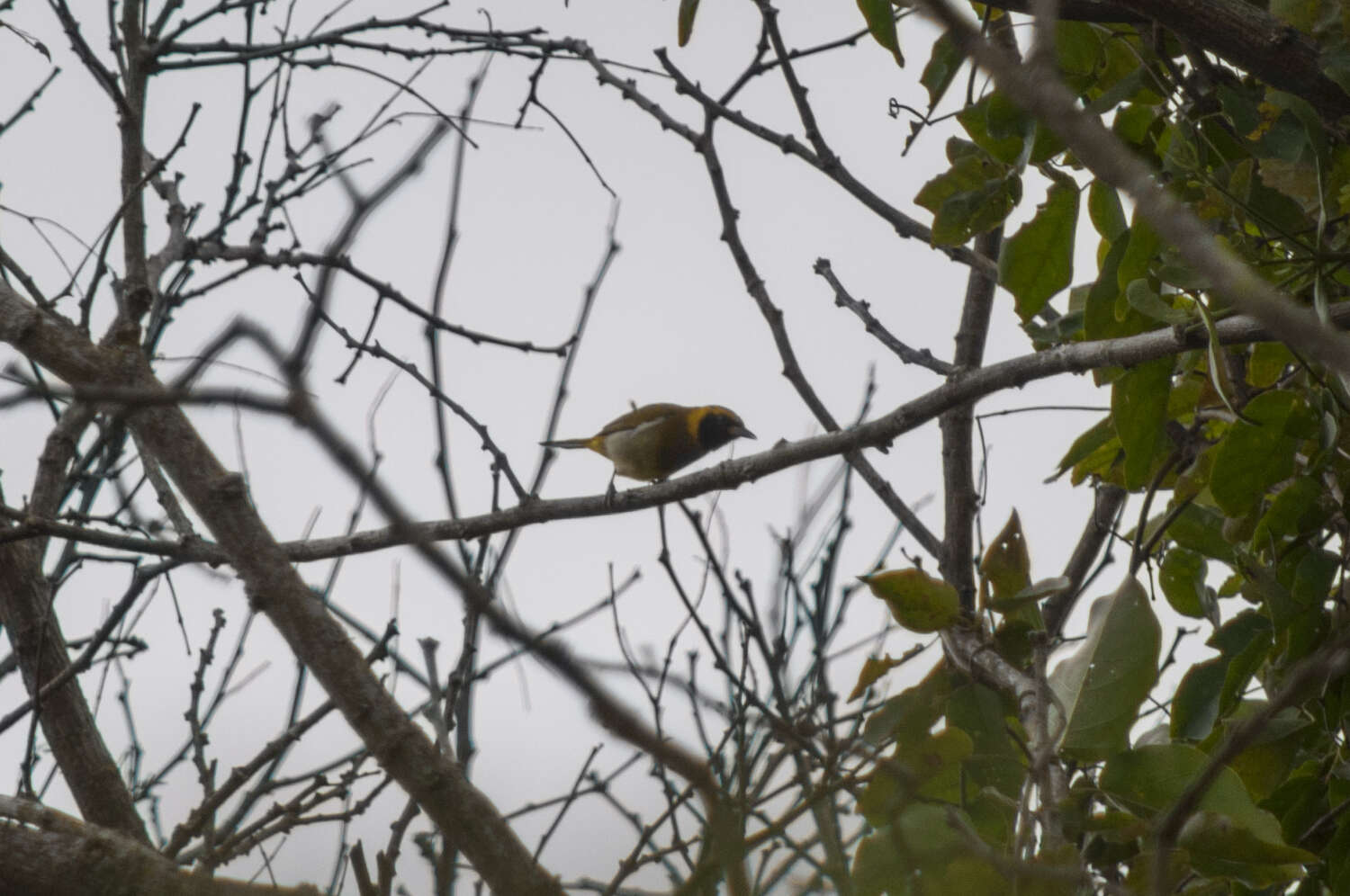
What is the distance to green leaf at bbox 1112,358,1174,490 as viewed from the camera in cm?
190

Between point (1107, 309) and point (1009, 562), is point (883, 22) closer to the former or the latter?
point (1107, 309)

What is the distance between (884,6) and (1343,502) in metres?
1.08

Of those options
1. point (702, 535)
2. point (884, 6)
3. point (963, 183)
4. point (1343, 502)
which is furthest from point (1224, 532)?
point (884, 6)

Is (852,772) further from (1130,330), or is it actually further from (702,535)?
(1130,330)

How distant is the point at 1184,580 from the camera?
2225mm

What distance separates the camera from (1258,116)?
1975 millimetres

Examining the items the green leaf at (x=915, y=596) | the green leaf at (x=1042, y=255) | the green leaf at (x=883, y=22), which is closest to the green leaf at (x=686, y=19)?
the green leaf at (x=883, y=22)

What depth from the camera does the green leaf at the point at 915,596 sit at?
188cm

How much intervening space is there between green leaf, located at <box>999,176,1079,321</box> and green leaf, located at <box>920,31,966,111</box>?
0.28 metres

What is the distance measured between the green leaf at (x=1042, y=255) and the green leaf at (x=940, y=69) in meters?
0.28

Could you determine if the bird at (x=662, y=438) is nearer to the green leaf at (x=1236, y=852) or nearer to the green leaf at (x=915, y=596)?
the green leaf at (x=915, y=596)

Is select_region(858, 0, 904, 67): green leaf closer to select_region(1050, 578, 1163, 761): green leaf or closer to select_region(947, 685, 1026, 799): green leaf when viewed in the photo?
select_region(1050, 578, 1163, 761): green leaf

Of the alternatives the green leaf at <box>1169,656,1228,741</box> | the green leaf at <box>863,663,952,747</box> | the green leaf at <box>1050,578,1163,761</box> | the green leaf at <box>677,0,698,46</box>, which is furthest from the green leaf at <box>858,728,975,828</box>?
the green leaf at <box>677,0,698,46</box>

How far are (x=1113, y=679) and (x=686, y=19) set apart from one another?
1.32 m
